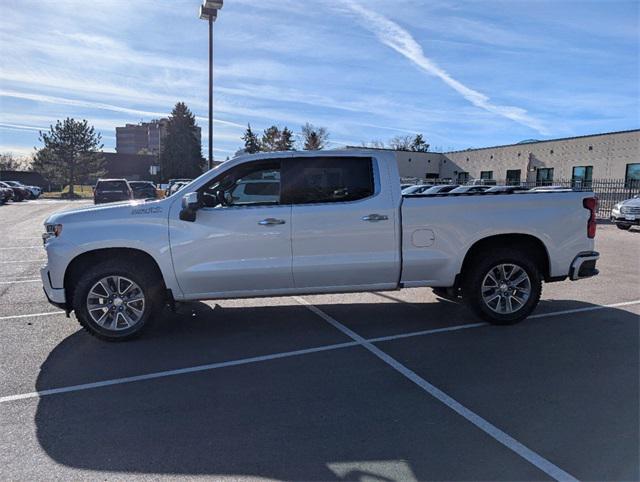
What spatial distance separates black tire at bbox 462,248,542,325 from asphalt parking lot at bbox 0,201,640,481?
0.59 feet

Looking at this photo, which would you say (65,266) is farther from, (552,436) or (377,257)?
(552,436)

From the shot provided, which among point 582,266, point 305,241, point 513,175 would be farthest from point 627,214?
point 513,175

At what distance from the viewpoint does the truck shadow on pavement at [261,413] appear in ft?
10.1

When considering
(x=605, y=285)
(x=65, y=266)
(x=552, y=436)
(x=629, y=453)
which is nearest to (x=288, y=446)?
(x=552, y=436)

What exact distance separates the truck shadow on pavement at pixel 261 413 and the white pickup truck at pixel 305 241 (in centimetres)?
52

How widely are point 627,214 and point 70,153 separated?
54.4 meters

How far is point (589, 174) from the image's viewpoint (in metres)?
38.0

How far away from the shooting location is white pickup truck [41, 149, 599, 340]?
5.25 metres

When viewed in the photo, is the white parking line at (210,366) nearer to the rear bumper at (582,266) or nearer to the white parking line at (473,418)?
the white parking line at (473,418)

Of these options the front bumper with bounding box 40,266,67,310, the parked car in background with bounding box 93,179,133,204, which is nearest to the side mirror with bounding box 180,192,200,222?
the front bumper with bounding box 40,266,67,310

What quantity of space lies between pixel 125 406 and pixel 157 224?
80.0 inches

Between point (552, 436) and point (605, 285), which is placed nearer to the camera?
point (552, 436)

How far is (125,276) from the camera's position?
529cm

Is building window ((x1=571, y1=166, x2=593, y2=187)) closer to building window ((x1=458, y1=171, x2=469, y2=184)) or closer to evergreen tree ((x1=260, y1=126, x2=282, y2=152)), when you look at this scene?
building window ((x1=458, y1=171, x2=469, y2=184))
